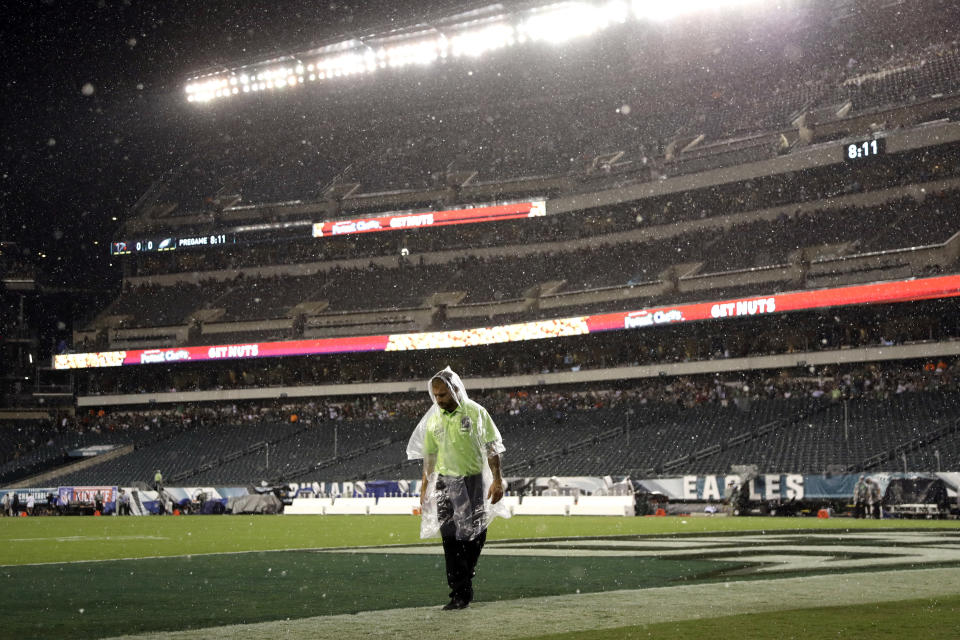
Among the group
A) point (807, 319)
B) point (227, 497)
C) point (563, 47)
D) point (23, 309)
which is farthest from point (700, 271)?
point (23, 309)

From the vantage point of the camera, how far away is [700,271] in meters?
53.4

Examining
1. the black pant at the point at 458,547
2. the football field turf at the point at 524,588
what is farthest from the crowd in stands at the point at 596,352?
the black pant at the point at 458,547

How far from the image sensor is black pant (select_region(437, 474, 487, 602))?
9.76 meters

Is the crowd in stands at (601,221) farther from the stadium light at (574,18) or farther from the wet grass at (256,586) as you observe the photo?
the wet grass at (256,586)

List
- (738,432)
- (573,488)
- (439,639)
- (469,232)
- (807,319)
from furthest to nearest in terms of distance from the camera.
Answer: (469,232) < (807,319) < (738,432) < (573,488) < (439,639)

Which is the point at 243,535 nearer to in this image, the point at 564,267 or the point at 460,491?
the point at 460,491

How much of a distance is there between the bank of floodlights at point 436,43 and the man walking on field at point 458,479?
176 feet

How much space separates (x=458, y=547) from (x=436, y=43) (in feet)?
192

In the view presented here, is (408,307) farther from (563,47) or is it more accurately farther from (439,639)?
(439,639)

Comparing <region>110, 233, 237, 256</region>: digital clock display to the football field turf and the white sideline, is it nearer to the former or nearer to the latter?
the football field turf

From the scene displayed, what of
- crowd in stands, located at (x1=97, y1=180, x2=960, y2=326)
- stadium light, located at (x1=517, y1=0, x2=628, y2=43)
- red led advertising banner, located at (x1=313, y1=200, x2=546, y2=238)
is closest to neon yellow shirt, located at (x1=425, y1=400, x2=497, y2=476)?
crowd in stands, located at (x1=97, y1=180, x2=960, y2=326)

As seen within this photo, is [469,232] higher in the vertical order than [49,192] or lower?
lower

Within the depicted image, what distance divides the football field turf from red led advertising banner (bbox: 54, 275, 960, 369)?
74.9 feet

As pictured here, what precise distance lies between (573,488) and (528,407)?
16232mm
